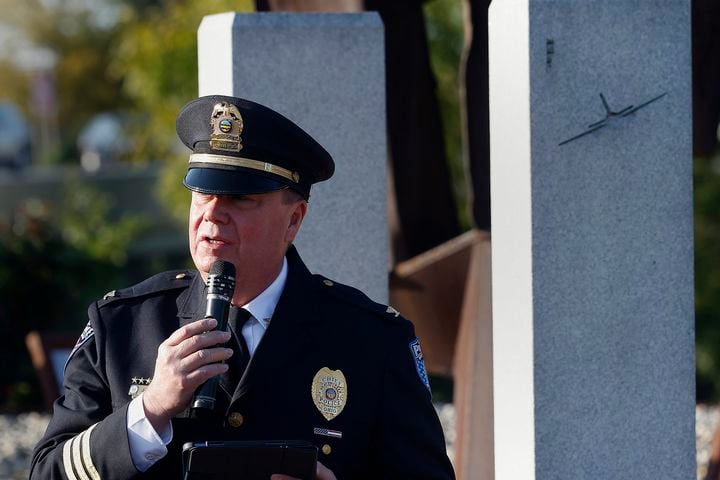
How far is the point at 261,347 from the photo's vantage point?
3129mm

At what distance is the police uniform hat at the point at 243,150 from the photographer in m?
3.11

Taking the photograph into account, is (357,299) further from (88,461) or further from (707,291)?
(707,291)

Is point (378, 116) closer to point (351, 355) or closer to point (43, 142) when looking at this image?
point (351, 355)

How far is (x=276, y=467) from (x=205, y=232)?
22.3 inches

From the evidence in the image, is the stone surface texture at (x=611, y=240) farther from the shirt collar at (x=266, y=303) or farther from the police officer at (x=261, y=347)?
the shirt collar at (x=266, y=303)

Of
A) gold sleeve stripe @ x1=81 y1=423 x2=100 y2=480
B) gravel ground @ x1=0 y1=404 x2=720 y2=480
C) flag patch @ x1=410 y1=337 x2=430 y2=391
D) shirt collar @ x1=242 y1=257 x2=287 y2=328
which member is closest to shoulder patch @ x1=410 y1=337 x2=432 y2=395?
flag patch @ x1=410 y1=337 x2=430 y2=391

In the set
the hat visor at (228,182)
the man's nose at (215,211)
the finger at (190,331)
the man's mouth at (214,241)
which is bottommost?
the finger at (190,331)

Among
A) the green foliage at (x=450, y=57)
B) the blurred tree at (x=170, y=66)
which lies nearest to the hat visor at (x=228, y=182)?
the green foliage at (x=450, y=57)

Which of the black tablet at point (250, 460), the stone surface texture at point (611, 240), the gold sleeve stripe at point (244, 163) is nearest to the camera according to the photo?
the black tablet at point (250, 460)

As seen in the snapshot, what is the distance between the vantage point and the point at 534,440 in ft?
15.8

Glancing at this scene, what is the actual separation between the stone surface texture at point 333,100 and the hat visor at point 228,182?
2.34 m

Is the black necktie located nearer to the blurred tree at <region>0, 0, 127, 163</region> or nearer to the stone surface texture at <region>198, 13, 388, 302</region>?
the stone surface texture at <region>198, 13, 388, 302</region>

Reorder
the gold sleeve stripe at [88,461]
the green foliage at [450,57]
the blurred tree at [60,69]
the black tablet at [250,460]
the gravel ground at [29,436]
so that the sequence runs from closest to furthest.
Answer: the black tablet at [250,460] → the gold sleeve stripe at [88,461] → the gravel ground at [29,436] → the green foliage at [450,57] → the blurred tree at [60,69]

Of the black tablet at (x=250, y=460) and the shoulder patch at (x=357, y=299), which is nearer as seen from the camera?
the black tablet at (x=250, y=460)
